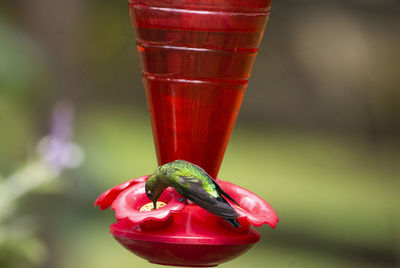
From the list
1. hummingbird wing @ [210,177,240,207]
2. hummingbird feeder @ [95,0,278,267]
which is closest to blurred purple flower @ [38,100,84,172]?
hummingbird feeder @ [95,0,278,267]

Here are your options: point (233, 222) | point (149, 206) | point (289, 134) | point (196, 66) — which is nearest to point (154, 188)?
point (149, 206)

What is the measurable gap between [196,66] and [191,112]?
0.37 feet

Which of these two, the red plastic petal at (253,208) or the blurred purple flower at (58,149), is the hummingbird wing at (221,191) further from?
the blurred purple flower at (58,149)

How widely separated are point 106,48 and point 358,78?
6.45 feet

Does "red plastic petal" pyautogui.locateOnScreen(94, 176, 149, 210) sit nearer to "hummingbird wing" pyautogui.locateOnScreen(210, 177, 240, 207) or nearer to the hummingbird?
the hummingbird

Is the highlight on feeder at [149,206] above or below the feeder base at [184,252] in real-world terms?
above

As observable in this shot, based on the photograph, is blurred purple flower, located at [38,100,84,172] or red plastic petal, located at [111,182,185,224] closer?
red plastic petal, located at [111,182,185,224]

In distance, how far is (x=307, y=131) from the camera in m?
4.83

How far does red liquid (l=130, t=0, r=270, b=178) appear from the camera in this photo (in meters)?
1.32

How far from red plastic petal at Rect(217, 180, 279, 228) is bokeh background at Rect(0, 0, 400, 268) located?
8.86 ft

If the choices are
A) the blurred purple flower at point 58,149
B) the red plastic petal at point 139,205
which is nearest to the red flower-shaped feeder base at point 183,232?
the red plastic petal at point 139,205

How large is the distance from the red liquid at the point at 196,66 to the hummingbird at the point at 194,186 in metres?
0.18

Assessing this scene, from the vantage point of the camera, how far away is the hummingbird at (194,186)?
119cm

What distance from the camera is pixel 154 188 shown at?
1.29 meters
